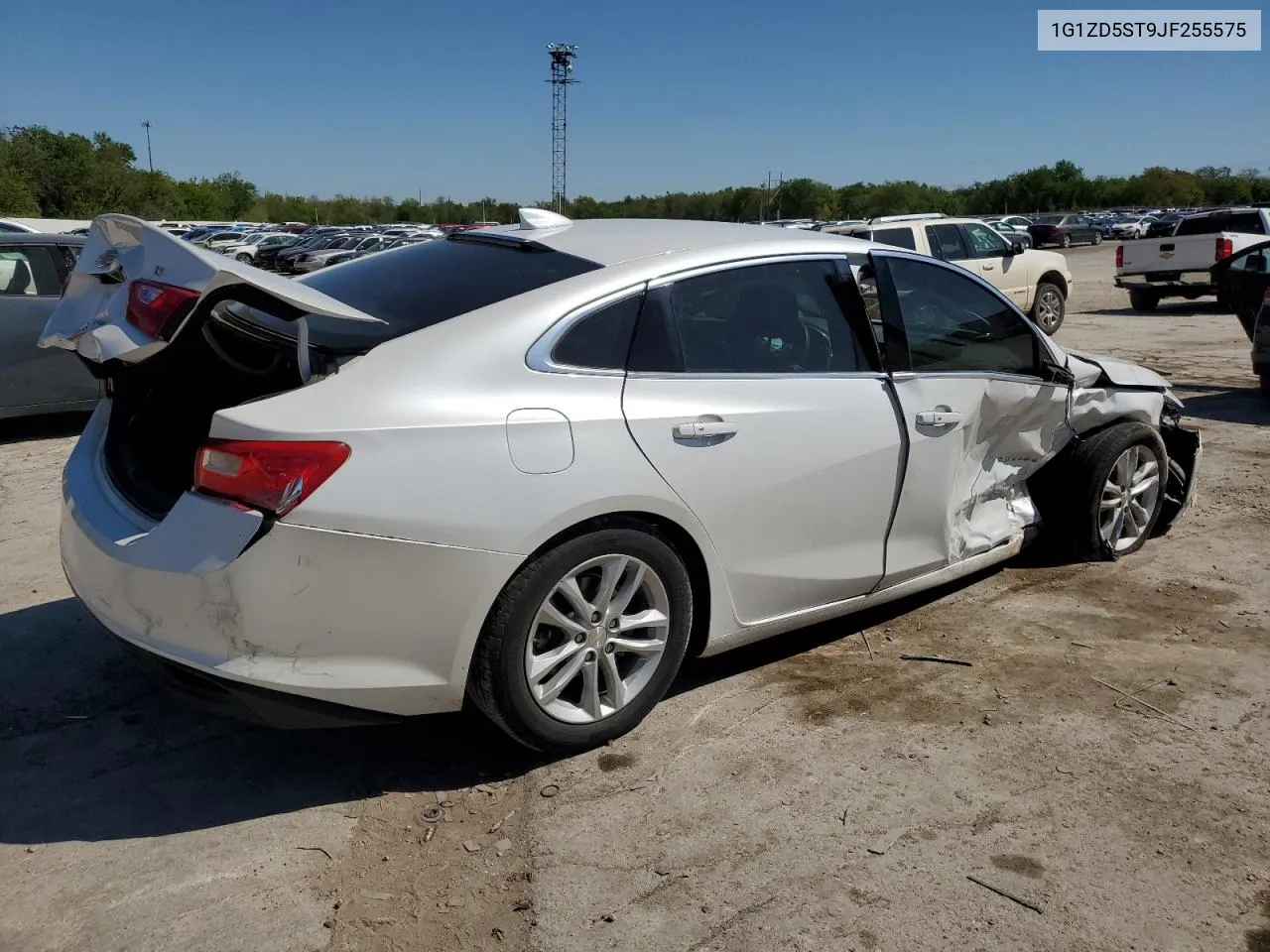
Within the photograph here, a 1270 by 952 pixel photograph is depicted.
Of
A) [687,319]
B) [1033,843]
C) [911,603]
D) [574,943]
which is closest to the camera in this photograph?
[574,943]

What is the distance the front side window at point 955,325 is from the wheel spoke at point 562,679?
175cm

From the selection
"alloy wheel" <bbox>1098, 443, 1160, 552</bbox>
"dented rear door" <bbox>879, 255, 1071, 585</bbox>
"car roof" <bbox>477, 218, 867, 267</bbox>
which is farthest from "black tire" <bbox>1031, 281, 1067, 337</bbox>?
"car roof" <bbox>477, 218, 867, 267</bbox>

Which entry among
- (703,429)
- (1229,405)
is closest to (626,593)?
(703,429)

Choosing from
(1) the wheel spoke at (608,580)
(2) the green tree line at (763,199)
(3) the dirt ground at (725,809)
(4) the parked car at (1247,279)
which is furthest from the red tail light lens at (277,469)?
(2) the green tree line at (763,199)

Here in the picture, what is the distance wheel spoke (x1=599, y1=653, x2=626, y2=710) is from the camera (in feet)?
10.6

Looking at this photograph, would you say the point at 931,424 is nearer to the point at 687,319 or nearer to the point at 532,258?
the point at 687,319

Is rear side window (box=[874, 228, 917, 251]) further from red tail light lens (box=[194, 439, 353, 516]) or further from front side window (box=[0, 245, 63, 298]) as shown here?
red tail light lens (box=[194, 439, 353, 516])

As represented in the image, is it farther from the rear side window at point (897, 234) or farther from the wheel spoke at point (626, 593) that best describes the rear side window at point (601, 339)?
the rear side window at point (897, 234)

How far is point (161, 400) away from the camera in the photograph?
349 cm

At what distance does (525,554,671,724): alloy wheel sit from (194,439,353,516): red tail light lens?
2.42 feet

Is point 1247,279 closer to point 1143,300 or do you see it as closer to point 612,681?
point 1143,300

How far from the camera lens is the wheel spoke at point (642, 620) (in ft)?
10.6

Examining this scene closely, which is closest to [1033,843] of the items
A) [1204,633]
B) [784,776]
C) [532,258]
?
[784,776]

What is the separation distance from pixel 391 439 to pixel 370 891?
3.83 ft
